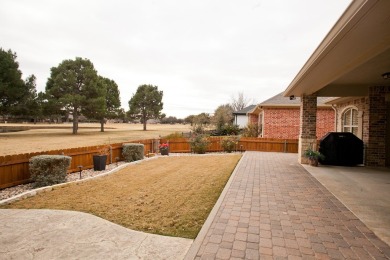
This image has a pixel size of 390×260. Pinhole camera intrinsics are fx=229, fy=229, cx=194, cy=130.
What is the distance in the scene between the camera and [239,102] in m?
67.2

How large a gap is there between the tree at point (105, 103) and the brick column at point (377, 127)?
32.9 metres

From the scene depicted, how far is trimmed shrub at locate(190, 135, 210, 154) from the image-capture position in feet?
52.5

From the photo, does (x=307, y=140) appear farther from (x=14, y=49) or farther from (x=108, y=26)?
(x=14, y=49)

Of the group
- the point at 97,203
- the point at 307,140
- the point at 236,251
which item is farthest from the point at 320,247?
the point at 307,140

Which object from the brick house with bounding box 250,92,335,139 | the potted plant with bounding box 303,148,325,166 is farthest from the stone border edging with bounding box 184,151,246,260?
the brick house with bounding box 250,92,335,139

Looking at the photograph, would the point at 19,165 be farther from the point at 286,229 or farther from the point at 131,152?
the point at 286,229

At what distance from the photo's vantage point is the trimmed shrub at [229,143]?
16.1 meters

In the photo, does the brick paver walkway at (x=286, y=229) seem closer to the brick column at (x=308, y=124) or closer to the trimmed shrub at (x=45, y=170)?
the brick column at (x=308, y=124)

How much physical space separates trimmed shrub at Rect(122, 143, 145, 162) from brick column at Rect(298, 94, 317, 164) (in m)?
8.25

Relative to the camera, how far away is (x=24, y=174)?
7574 millimetres

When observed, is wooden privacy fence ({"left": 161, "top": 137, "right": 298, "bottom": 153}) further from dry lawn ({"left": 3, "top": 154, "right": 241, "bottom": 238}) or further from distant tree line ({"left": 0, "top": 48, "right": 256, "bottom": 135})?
distant tree line ({"left": 0, "top": 48, "right": 256, "bottom": 135})

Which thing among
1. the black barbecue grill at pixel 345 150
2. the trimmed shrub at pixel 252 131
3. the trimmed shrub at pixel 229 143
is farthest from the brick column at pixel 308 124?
the trimmed shrub at pixel 252 131

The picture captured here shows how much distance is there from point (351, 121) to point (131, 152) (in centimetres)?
1269

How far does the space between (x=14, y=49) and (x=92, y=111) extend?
12163 mm
